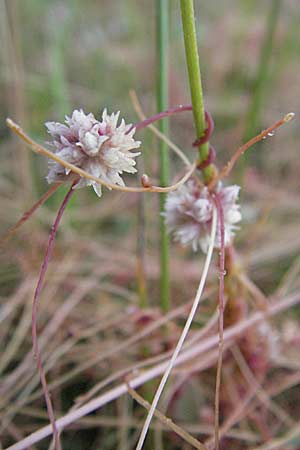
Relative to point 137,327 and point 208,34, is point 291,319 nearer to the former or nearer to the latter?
point 137,327

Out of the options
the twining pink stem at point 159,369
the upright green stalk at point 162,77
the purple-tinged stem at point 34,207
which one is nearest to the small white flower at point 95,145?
the purple-tinged stem at point 34,207

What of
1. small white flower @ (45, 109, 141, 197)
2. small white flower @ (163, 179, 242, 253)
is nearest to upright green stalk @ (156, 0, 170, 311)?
small white flower @ (163, 179, 242, 253)

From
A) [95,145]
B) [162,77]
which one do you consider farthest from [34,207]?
[162,77]

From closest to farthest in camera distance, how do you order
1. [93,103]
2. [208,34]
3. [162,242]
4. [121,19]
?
[162,242] < [93,103] < [208,34] < [121,19]

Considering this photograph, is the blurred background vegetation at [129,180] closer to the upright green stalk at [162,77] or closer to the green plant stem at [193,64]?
the upright green stalk at [162,77]

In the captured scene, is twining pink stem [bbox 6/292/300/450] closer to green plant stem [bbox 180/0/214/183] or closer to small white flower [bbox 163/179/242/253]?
small white flower [bbox 163/179/242/253]

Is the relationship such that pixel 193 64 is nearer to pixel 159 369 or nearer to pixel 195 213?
pixel 195 213

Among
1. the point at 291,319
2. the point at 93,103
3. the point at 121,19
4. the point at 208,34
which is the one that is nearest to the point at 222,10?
the point at 208,34
